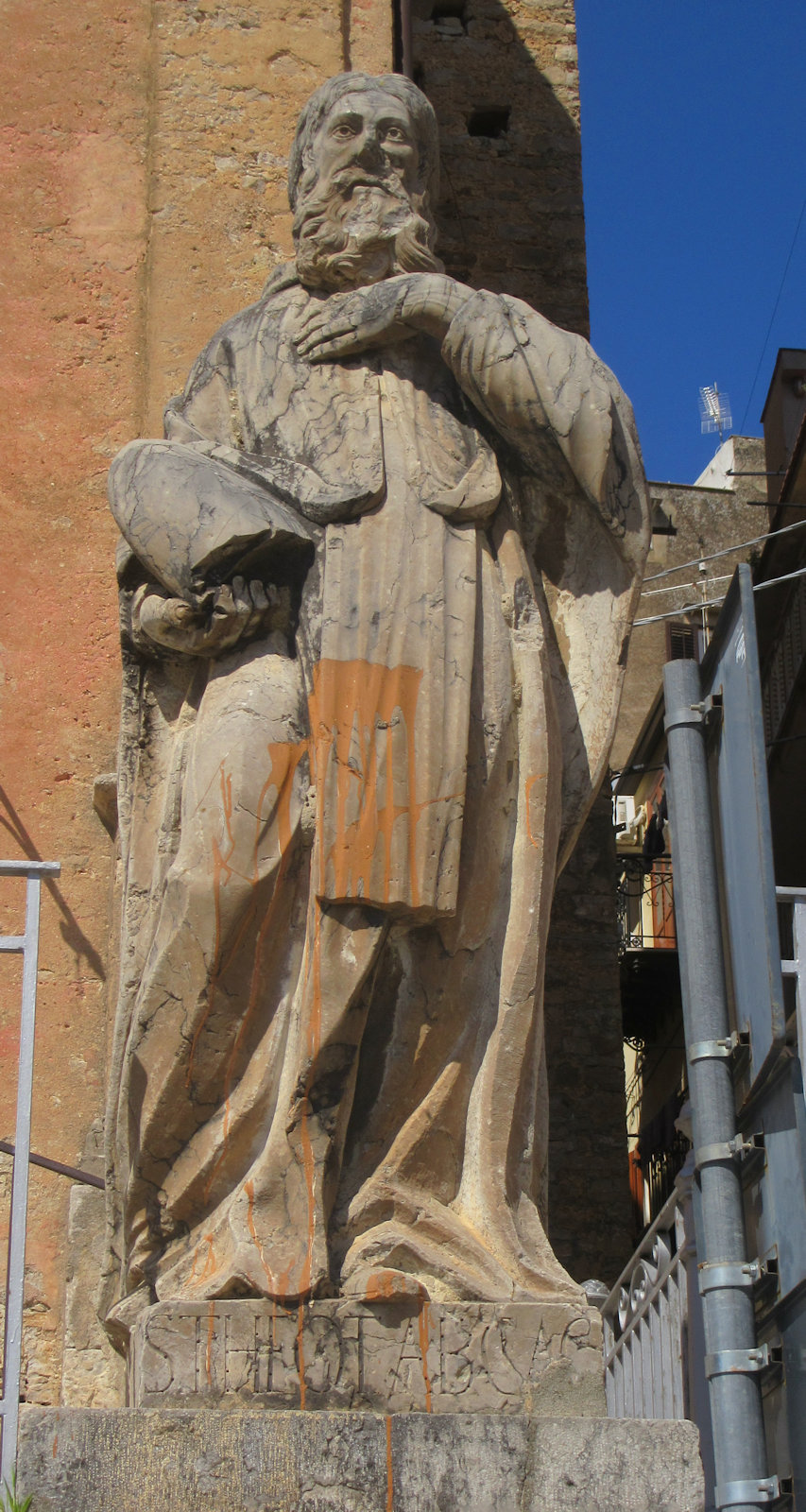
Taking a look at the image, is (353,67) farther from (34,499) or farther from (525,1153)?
(525,1153)

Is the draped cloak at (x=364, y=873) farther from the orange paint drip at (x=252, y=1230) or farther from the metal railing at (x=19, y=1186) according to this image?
the metal railing at (x=19, y=1186)

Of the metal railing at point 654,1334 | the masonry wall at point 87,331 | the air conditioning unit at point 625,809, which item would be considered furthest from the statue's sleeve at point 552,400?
the air conditioning unit at point 625,809

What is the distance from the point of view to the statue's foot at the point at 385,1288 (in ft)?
12.4

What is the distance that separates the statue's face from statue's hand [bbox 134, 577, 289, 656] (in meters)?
1.09

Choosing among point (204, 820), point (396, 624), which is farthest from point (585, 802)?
point (204, 820)

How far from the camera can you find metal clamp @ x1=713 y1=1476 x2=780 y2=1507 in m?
5.02

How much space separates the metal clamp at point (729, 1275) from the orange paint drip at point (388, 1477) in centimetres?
193

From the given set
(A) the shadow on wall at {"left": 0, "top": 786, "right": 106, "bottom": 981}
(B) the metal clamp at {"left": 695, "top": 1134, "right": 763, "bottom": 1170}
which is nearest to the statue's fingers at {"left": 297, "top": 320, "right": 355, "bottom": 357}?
(A) the shadow on wall at {"left": 0, "top": 786, "right": 106, "bottom": 981}

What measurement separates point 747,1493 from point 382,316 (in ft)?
9.84

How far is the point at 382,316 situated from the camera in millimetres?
4535

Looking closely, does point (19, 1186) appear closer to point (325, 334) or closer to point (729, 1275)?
point (325, 334)

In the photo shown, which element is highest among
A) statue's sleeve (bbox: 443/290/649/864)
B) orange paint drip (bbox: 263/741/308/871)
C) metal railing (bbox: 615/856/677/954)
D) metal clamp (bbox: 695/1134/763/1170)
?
metal railing (bbox: 615/856/677/954)

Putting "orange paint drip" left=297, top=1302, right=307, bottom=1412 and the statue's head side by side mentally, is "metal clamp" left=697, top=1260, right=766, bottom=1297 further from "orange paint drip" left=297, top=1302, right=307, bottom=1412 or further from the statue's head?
the statue's head

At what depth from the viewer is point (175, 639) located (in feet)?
14.1
